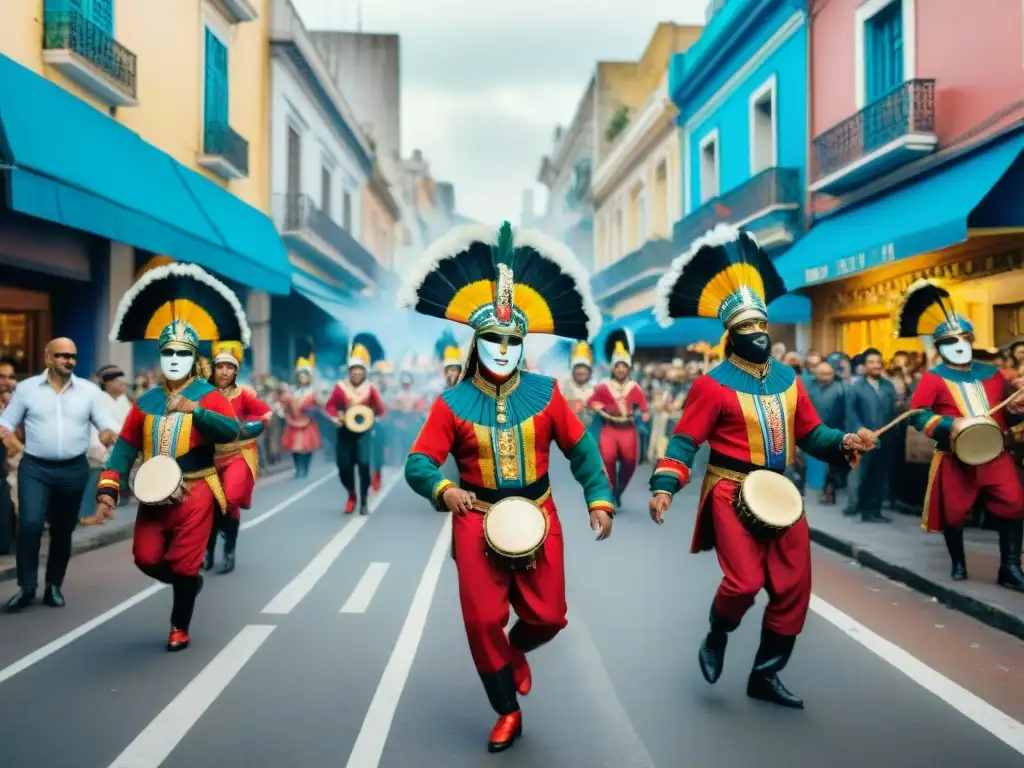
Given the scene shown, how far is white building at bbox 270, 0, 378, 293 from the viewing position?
25094mm

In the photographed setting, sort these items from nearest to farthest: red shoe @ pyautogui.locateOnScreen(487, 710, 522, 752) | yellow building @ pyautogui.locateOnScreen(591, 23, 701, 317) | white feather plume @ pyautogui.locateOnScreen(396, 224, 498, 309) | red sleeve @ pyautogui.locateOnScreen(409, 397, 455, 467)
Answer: red shoe @ pyautogui.locateOnScreen(487, 710, 522, 752) < red sleeve @ pyautogui.locateOnScreen(409, 397, 455, 467) < white feather plume @ pyautogui.locateOnScreen(396, 224, 498, 309) < yellow building @ pyautogui.locateOnScreen(591, 23, 701, 317)

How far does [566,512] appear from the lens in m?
13.0

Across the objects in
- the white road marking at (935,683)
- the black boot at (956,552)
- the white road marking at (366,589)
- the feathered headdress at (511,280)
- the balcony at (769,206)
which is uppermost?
the balcony at (769,206)

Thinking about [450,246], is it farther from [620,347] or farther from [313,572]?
[620,347]

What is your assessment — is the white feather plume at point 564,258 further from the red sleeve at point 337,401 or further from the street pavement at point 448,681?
the red sleeve at point 337,401

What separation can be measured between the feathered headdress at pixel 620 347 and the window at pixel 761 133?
9.20 metres

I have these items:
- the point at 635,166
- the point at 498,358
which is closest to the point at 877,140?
the point at 498,358

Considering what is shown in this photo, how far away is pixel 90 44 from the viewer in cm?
1366

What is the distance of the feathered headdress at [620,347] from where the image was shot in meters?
13.4

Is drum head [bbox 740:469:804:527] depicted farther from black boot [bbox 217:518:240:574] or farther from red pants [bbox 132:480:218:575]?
black boot [bbox 217:518:240:574]

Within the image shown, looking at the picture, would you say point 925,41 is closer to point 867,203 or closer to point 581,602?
A: point 867,203

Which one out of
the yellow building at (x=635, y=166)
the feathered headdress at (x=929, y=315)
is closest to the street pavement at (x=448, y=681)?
the feathered headdress at (x=929, y=315)

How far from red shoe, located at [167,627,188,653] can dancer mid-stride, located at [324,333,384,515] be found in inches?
246

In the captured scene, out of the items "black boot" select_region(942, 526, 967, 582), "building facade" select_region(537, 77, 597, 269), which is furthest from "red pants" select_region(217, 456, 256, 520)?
"building facade" select_region(537, 77, 597, 269)
